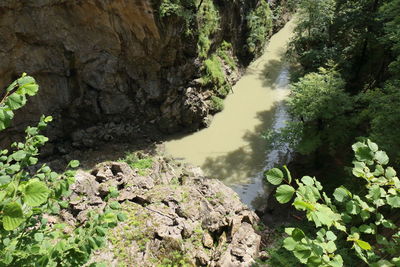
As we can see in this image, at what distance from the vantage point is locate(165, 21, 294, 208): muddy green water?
15.1 m

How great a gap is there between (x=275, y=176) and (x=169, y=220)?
8302 mm

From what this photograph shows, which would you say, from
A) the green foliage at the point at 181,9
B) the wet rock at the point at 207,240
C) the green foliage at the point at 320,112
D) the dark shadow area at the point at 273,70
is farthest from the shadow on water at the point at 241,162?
the green foliage at the point at 181,9

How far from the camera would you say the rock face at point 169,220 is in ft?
29.2

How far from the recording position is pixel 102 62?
15328mm

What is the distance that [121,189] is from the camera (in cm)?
1129

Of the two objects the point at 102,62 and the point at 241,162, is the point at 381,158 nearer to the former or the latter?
the point at 241,162

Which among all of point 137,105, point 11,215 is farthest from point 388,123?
point 137,105

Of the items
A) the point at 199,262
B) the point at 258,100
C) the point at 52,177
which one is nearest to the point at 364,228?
the point at 52,177

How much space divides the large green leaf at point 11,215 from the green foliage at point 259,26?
21980 mm

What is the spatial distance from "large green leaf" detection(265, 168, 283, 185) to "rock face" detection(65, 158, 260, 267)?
735cm

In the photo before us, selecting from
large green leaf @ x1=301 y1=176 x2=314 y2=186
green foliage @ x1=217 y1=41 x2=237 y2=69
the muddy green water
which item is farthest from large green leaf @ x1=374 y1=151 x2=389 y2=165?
green foliage @ x1=217 y1=41 x2=237 y2=69

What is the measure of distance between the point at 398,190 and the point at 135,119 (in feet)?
50.3

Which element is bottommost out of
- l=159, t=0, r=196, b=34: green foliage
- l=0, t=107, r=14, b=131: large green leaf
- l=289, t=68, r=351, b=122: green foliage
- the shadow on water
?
the shadow on water

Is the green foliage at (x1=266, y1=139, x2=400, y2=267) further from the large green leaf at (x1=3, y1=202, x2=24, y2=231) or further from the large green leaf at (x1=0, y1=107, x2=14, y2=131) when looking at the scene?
the large green leaf at (x1=0, y1=107, x2=14, y2=131)
